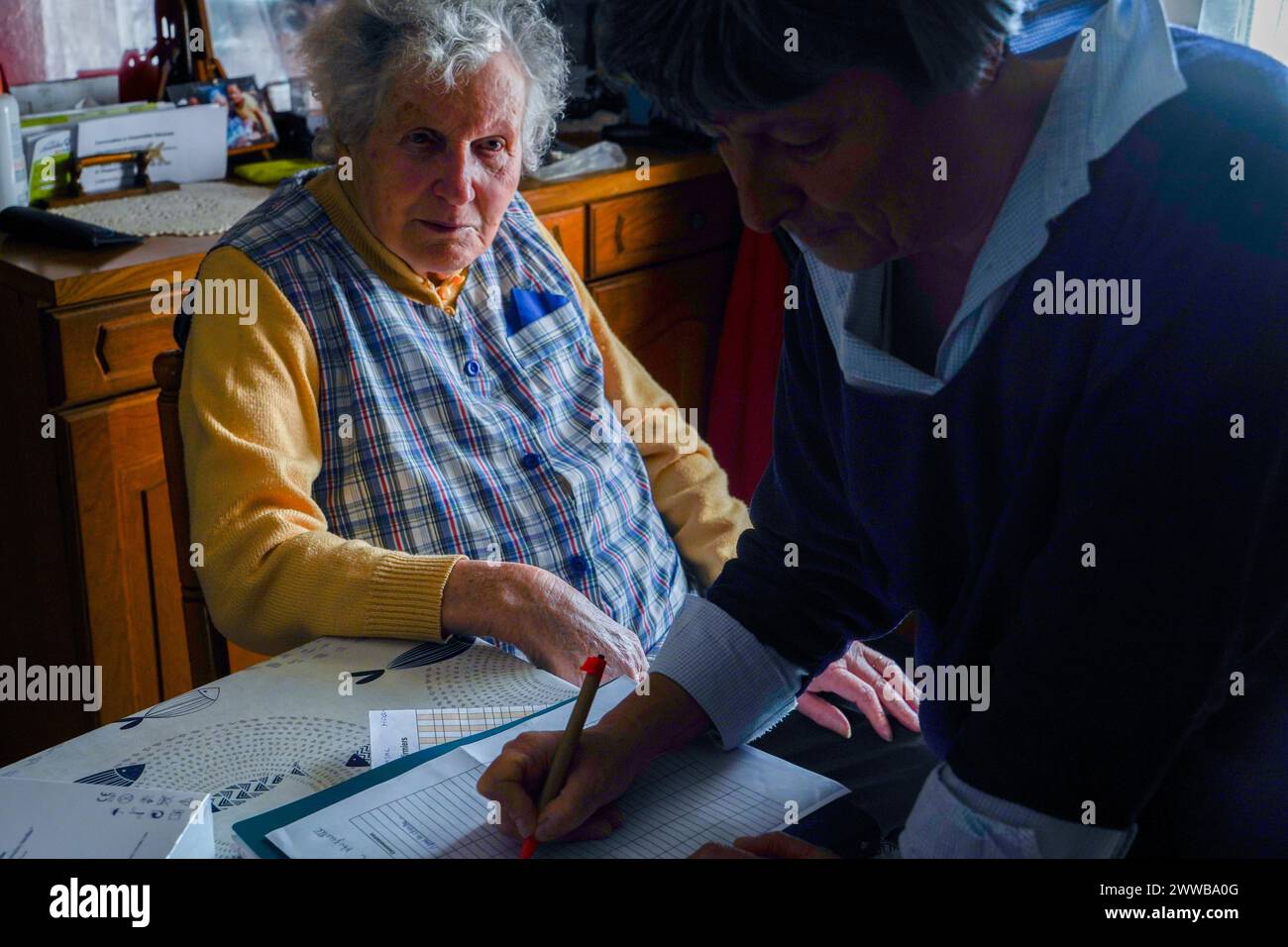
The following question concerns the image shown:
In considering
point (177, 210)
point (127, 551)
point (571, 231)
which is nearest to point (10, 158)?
point (177, 210)

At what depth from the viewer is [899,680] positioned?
141 centimetres

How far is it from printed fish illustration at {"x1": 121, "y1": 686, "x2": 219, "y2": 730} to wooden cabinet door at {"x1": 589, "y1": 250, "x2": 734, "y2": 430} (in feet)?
5.06

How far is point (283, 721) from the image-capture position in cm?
98

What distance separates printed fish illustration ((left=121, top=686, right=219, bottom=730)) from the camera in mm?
984

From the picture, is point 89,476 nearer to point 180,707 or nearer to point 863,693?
point 180,707

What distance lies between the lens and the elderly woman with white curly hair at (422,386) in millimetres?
1281

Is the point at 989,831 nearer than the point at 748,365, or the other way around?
the point at 989,831

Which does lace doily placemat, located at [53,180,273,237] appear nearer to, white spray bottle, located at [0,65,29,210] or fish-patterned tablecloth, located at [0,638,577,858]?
white spray bottle, located at [0,65,29,210]

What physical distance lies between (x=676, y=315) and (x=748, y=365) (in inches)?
7.2

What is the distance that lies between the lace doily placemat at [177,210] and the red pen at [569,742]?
132 cm
